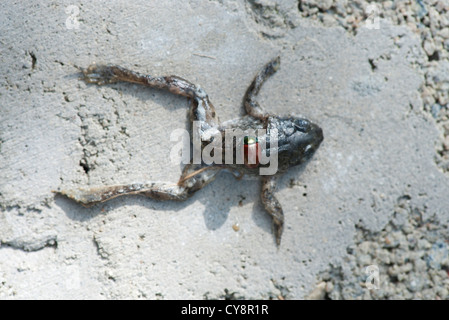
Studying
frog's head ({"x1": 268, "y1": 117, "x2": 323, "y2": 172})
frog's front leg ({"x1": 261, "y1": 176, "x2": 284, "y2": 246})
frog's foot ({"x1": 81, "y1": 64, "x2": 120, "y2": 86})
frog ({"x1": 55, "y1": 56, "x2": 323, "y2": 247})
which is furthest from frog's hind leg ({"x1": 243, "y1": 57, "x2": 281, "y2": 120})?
frog's foot ({"x1": 81, "y1": 64, "x2": 120, "y2": 86})

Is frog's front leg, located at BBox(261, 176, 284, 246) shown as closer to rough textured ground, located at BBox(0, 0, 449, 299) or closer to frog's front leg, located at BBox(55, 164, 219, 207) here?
rough textured ground, located at BBox(0, 0, 449, 299)

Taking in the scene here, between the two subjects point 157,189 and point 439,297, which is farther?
point 439,297

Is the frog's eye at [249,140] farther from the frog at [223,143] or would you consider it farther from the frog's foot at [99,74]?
the frog's foot at [99,74]

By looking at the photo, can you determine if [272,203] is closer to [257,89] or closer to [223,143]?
[223,143]

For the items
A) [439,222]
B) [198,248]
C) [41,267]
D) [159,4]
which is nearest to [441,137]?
[439,222]

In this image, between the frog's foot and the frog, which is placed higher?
the frog's foot

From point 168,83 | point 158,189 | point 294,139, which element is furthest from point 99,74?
point 294,139
